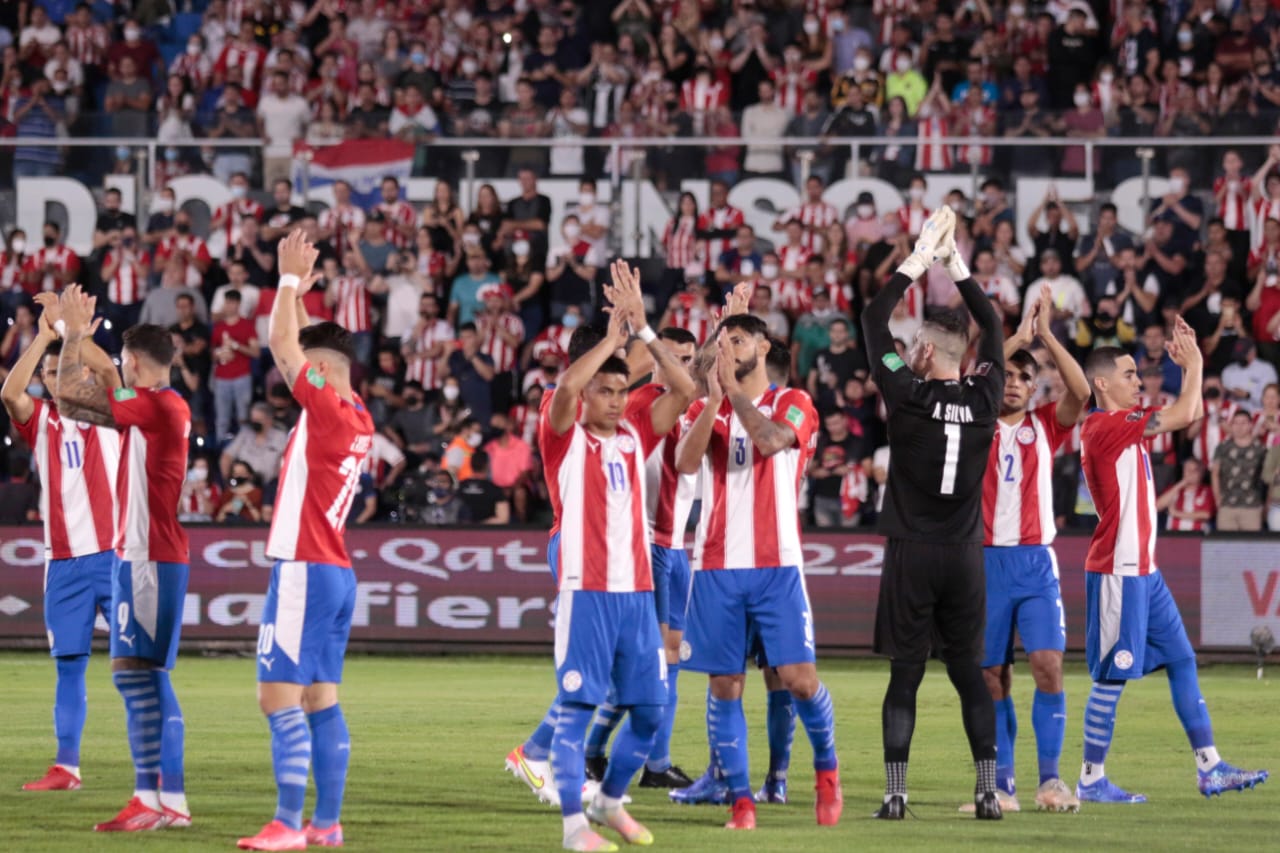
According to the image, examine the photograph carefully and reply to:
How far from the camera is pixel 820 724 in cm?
1048

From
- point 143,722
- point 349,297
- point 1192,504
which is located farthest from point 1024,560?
point 349,297

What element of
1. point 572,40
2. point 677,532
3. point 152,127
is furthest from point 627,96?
point 677,532

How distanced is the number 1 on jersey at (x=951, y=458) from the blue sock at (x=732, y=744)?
1.60 metres

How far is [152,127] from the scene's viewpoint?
1049 inches

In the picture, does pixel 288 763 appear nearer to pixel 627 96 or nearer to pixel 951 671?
pixel 951 671

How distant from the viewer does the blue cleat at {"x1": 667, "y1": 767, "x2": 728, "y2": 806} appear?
1163 cm

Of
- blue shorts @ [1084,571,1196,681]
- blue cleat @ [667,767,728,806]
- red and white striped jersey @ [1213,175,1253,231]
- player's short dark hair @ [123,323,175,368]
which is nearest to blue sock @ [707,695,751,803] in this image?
blue cleat @ [667,767,728,806]

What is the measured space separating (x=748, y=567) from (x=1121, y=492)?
2870 millimetres

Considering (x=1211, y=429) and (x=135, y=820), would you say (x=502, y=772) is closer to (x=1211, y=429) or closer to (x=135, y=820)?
(x=135, y=820)

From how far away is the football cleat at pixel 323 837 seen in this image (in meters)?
9.59

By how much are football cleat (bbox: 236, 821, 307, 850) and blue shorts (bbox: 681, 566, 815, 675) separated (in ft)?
7.42

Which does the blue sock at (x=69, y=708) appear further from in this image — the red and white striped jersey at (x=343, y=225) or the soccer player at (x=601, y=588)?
the red and white striped jersey at (x=343, y=225)

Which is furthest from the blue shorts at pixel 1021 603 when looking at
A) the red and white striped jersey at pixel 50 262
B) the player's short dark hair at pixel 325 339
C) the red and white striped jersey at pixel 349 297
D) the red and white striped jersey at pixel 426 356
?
the red and white striped jersey at pixel 50 262

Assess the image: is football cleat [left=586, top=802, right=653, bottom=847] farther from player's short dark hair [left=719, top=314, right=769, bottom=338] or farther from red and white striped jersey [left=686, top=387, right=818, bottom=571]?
player's short dark hair [left=719, top=314, right=769, bottom=338]
